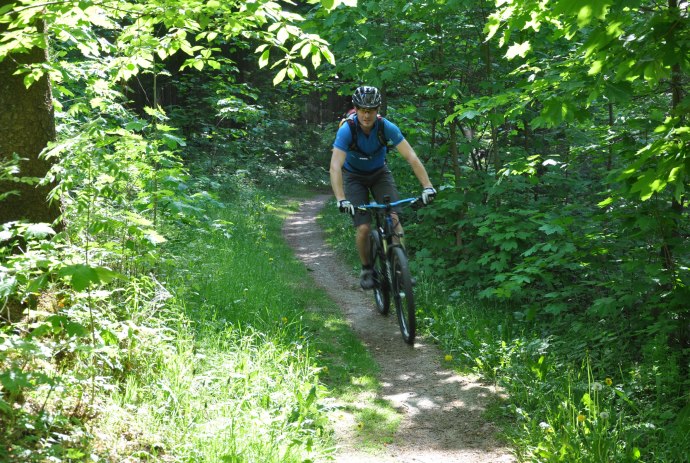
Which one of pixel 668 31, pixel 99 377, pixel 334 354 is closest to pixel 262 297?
pixel 334 354

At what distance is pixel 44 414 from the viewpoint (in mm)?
3438

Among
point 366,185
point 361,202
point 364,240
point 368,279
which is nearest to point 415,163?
point 366,185

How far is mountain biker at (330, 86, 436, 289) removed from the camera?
22.3 feet

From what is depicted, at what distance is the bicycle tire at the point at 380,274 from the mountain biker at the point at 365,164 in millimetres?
73

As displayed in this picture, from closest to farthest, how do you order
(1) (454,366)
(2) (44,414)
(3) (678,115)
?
(2) (44,414)
(3) (678,115)
(1) (454,366)

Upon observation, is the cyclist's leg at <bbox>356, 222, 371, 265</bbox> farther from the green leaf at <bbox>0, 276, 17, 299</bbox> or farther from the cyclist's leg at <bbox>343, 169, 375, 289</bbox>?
the green leaf at <bbox>0, 276, 17, 299</bbox>

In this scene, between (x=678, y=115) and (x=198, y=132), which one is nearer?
(x=678, y=115)

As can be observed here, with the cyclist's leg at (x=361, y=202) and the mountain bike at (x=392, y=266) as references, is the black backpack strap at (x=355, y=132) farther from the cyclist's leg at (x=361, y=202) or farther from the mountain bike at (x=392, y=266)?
the mountain bike at (x=392, y=266)

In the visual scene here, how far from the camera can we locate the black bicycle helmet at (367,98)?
22.1 feet

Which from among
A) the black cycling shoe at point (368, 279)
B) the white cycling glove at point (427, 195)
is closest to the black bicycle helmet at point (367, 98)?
the white cycling glove at point (427, 195)

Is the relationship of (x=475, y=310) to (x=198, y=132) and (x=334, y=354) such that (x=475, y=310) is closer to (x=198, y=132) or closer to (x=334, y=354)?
(x=334, y=354)

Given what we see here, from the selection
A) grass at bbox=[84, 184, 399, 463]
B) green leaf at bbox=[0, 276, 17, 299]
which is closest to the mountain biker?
grass at bbox=[84, 184, 399, 463]

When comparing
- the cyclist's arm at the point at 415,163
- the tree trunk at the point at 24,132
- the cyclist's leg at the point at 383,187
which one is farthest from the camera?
the cyclist's leg at the point at 383,187

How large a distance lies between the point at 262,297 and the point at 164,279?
1.37 meters
